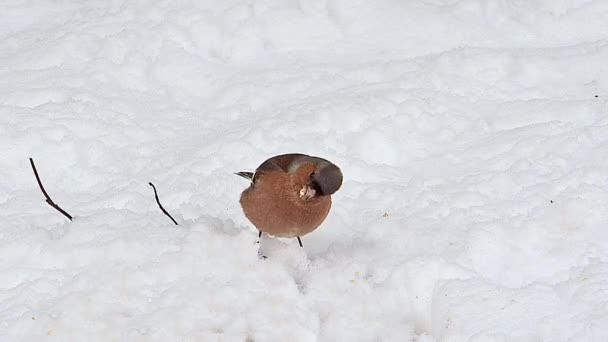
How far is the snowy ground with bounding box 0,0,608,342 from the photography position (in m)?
3.12

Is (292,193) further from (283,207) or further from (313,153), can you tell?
(313,153)

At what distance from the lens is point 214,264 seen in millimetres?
3301

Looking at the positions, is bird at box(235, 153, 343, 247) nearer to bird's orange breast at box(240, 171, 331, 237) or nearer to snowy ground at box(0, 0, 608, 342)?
bird's orange breast at box(240, 171, 331, 237)

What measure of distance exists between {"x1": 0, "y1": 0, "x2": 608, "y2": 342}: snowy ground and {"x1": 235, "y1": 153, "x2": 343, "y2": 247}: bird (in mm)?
182

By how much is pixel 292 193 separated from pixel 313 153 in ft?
4.03

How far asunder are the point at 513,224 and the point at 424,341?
0.86 m

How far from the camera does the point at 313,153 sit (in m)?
4.43

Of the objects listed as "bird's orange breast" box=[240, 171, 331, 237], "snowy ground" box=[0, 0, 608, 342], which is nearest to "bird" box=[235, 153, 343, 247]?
"bird's orange breast" box=[240, 171, 331, 237]

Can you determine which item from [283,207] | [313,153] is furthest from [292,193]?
[313,153]

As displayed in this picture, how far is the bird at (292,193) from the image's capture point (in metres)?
3.17

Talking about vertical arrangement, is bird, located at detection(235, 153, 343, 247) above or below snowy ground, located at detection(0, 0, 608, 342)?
above

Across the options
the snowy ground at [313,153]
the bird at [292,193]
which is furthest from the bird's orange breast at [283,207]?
the snowy ground at [313,153]

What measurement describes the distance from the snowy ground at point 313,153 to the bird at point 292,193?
0.18 metres

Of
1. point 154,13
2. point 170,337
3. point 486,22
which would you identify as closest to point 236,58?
point 154,13
